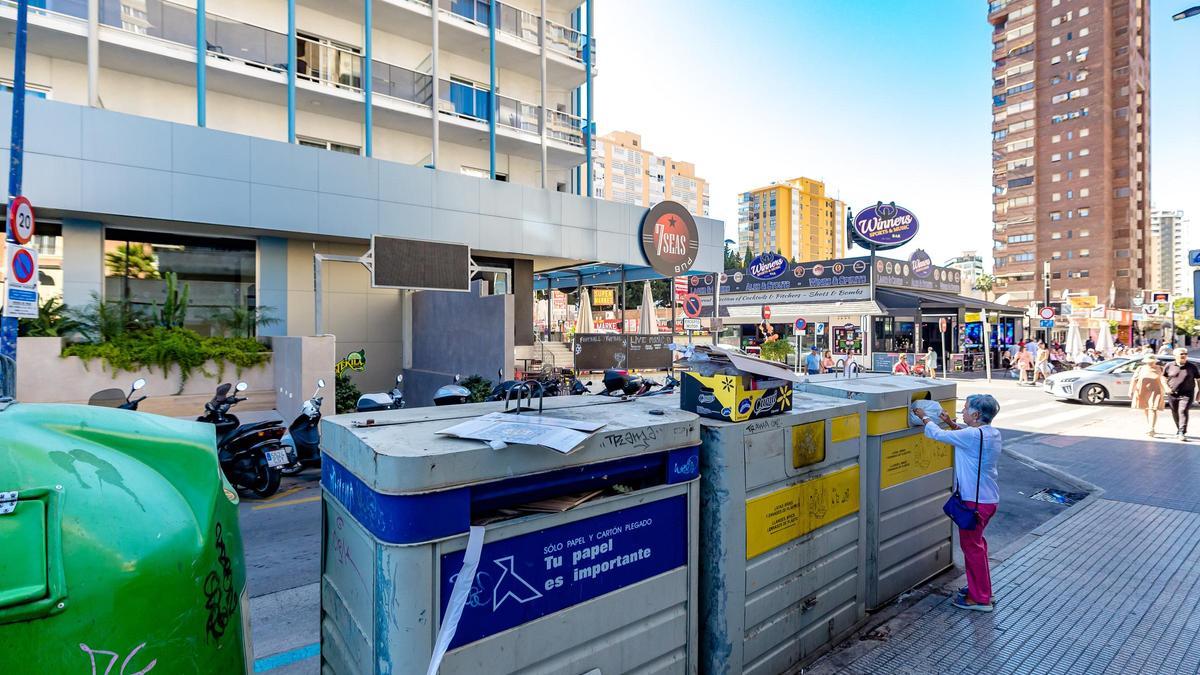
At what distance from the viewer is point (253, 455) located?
7.04m

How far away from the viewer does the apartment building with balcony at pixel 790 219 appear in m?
137

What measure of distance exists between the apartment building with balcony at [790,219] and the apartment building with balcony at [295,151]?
4843 inches

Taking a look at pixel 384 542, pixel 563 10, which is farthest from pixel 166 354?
pixel 563 10

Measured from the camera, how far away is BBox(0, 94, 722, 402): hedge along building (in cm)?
1130

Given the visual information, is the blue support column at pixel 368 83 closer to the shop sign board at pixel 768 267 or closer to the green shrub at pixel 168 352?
the green shrub at pixel 168 352

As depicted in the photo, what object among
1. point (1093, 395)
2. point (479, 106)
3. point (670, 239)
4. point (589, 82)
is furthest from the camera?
point (589, 82)

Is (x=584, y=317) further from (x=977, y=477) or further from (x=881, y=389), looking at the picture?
(x=977, y=477)

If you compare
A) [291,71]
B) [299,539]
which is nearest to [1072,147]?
[291,71]

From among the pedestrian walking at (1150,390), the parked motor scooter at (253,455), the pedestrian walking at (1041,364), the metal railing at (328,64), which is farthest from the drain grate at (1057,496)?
the pedestrian walking at (1041,364)

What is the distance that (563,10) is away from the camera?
22062mm

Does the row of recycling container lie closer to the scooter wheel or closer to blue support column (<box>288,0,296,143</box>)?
the scooter wheel

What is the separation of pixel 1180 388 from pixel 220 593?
1470 centimetres

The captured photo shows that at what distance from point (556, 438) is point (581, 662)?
956 mm

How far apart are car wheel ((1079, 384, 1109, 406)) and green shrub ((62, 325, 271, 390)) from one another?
21153 mm
